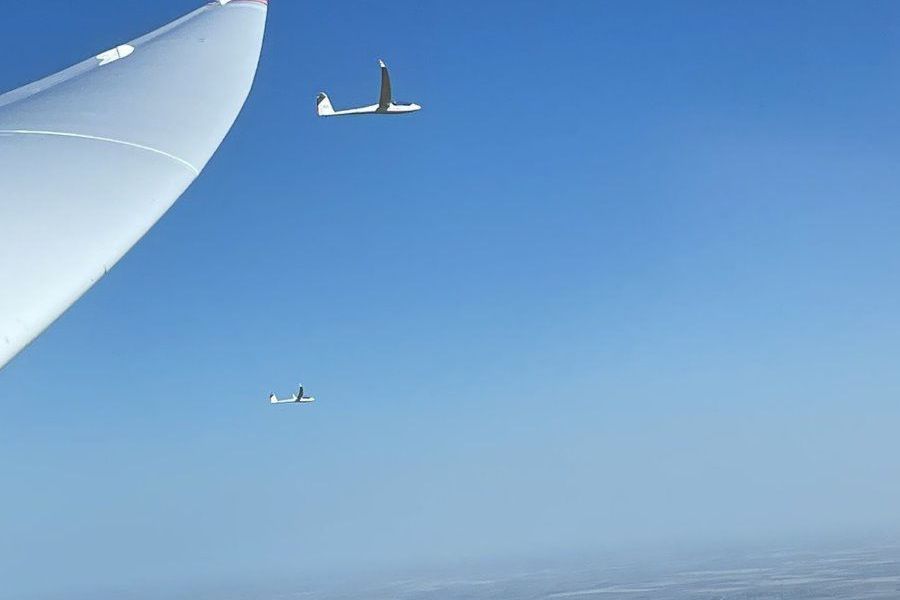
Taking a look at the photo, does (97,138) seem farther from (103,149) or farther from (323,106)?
(323,106)

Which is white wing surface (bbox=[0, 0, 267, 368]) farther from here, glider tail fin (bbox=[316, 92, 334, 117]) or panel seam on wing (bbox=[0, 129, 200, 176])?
glider tail fin (bbox=[316, 92, 334, 117])

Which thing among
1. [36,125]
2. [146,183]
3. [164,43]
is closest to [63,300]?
[146,183]

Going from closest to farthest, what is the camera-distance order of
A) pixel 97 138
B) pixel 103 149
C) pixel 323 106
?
1. pixel 103 149
2. pixel 97 138
3. pixel 323 106

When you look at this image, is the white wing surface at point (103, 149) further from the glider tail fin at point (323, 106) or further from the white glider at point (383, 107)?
the glider tail fin at point (323, 106)

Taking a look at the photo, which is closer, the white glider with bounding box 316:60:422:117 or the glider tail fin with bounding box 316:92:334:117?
the white glider with bounding box 316:60:422:117

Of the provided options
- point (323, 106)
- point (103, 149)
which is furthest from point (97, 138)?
point (323, 106)

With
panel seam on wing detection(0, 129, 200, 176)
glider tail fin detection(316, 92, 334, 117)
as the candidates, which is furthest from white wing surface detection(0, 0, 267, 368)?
glider tail fin detection(316, 92, 334, 117)

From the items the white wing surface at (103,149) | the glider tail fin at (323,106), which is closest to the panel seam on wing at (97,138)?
the white wing surface at (103,149)

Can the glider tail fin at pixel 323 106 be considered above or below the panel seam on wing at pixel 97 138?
above

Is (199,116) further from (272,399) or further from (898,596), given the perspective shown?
(898,596)
